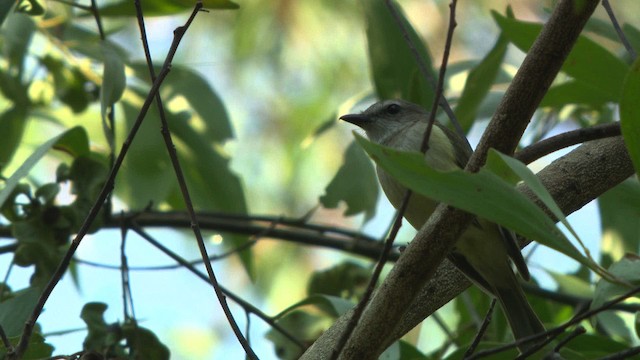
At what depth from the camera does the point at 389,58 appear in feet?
13.2

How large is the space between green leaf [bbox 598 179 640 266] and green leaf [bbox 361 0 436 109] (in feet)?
3.04

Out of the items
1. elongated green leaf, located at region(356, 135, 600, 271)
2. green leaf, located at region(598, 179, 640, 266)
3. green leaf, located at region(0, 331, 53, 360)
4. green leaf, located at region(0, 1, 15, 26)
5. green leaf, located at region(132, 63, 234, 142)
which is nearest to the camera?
elongated green leaf, located at region(356, 135, 600, 271)

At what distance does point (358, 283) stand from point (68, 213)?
1.45 m

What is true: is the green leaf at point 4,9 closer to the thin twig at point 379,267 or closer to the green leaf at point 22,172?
the green leaf at point 22,172

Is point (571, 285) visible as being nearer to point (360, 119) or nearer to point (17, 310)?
point (360, 119)

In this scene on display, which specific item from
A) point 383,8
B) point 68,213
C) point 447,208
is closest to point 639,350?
point 447,208

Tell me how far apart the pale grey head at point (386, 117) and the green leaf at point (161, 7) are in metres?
0.98

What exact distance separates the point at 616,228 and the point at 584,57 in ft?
3.97

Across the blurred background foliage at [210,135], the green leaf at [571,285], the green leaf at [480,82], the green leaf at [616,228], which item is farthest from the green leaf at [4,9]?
the green leaf at [571,285]

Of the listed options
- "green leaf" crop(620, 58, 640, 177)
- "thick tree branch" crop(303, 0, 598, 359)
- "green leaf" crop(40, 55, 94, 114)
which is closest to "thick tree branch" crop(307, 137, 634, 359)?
"thick tree branch" crop(303, 0, 598, 359)

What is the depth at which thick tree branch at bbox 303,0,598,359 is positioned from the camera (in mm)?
2080

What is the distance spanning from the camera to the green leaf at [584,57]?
9.98ft

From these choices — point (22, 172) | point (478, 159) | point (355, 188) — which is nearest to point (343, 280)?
point (355, 188)

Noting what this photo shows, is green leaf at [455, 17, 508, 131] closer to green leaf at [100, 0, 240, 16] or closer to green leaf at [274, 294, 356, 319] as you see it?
green leaf at [274, 294, 356, 319]
